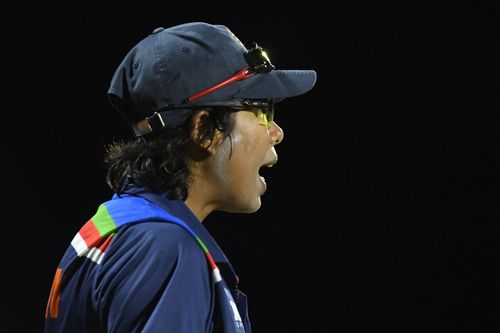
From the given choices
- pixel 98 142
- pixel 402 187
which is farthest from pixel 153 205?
pixel 402 187

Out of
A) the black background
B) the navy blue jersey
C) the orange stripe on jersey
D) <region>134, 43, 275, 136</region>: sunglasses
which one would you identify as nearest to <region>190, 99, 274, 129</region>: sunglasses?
<region>134, 43, 275, 136</region>: sunglasses

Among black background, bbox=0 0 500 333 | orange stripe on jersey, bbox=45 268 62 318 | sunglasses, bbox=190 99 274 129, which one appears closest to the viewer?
orange stripe on jersey, bbox=45 268 62 318

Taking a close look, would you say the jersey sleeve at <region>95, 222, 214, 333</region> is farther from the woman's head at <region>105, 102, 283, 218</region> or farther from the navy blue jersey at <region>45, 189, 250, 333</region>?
the woman's head at <region>105, 102, 283, 218</region>

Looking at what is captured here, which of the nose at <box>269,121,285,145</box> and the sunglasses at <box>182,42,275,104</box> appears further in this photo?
the nose at <box>269,121,285,145</box>

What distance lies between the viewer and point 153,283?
0.90 meters

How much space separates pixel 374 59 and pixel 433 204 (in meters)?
0.61

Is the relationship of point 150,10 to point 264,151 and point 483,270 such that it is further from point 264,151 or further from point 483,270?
point 264,151

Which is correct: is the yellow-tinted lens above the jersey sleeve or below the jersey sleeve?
above

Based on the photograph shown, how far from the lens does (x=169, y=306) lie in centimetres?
90

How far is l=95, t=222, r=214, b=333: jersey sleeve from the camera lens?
90 cm

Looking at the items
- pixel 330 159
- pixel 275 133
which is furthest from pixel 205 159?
pixel 330 159

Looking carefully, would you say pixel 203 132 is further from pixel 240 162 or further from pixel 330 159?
A: pixel 330 159

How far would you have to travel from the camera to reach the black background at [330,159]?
281cm

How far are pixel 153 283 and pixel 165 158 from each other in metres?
0.27
